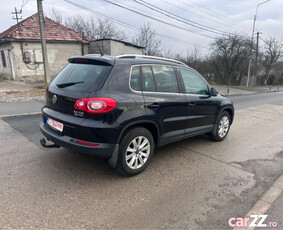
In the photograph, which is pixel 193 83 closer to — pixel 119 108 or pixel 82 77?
pixel 119 108

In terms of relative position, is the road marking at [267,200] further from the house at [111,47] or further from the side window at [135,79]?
the house at [111,47]

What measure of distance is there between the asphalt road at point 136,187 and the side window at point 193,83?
127 centimetres

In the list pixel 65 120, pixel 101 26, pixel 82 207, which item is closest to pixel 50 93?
pixel 65 120

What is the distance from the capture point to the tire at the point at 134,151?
3150 millimetres

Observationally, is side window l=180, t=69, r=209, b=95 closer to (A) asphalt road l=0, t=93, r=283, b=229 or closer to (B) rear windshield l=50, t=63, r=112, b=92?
(A) asphalt road l=0, t=93, r=283, b=229

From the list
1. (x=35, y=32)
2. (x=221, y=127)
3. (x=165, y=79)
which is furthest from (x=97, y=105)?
(x=35, y=32)

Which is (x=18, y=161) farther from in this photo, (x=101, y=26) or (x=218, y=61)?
(x=101, y=26)

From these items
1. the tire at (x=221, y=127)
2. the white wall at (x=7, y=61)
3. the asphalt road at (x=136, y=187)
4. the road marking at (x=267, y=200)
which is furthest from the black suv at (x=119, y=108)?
the white wall at (x=7, y=61)

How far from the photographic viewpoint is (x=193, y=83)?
4.43 m

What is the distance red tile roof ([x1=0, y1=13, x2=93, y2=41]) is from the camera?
639 inches

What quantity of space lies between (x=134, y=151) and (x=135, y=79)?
109 centimetres

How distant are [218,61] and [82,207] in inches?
1313

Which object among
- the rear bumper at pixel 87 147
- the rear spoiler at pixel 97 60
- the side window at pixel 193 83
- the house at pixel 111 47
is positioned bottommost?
the rear bumper at pixel 87 147

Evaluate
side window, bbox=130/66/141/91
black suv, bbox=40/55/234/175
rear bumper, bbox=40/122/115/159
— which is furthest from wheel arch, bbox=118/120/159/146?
side window, bbox=130/66/141/91
